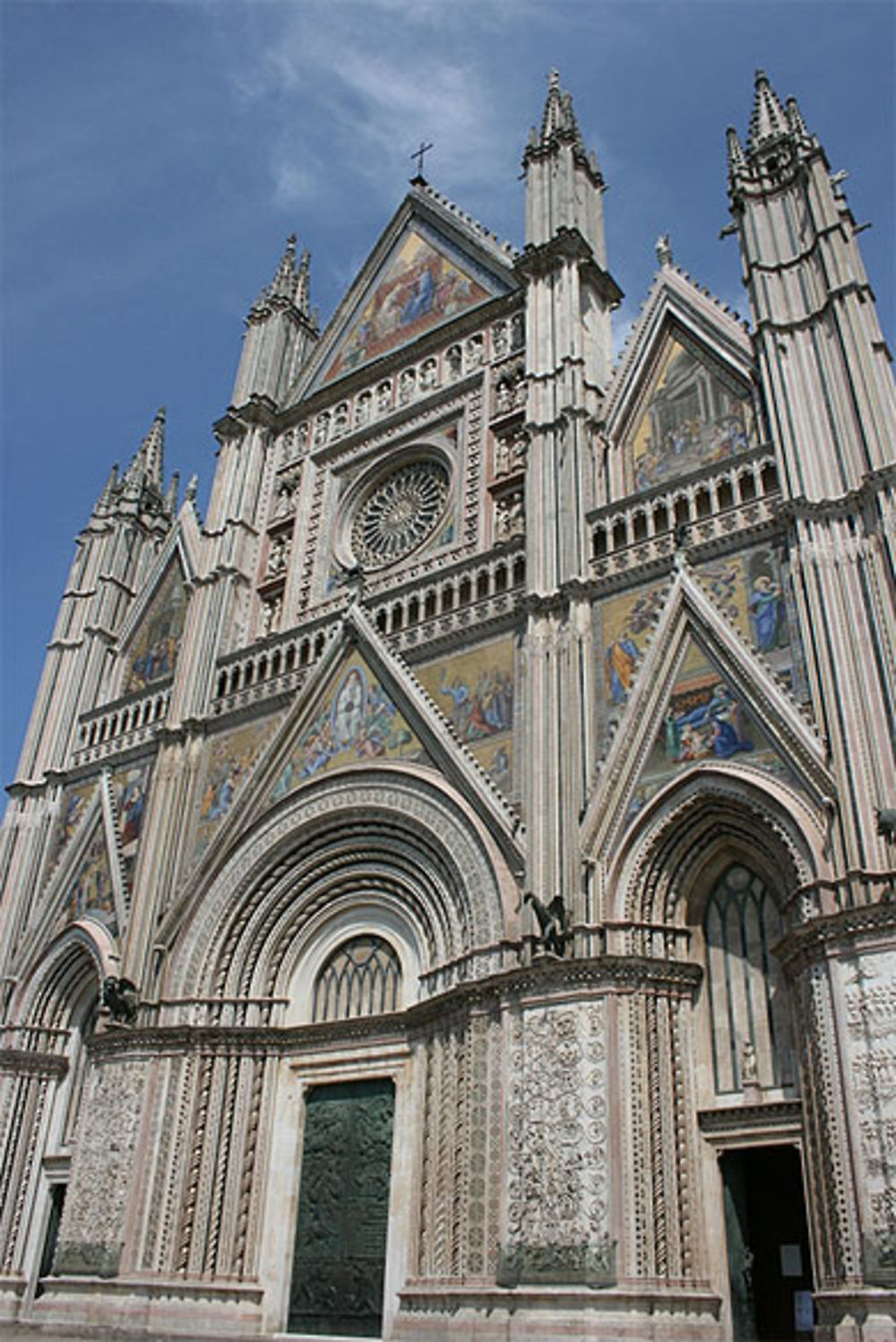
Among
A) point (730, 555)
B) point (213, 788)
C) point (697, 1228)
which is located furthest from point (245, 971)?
point (730, 555)

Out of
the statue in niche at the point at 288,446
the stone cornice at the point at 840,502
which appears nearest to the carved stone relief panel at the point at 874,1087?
the stone cornice at the point at 840,502

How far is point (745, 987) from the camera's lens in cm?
1322

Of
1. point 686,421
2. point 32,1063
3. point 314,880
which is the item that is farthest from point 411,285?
point 32,1063

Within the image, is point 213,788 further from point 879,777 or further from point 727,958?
point 879,777

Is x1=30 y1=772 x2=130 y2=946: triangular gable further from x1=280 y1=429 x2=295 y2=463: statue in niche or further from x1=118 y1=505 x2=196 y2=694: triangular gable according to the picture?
x1=280 y1=429 x2=295 y2=463: statue in niche

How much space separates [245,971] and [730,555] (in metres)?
9.28

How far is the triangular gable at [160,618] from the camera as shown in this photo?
909 inches

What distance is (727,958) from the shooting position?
1348 centimetres

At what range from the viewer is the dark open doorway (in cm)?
1203

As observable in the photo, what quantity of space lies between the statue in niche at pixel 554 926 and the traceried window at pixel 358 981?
12.0 ft

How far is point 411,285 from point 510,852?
13.9m

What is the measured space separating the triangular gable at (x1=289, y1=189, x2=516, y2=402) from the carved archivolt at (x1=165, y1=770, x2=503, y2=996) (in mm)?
10276

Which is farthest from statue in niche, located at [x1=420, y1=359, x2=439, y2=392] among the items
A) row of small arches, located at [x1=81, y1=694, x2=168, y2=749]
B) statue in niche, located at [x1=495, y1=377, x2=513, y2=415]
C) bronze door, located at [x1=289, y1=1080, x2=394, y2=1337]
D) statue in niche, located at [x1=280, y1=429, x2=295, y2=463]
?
bronze door, located at [x1=289, y1=1080, x2=394, y2=1337]

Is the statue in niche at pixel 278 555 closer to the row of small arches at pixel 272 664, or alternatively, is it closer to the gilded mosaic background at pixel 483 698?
the row of small arches at pixel 272 664
